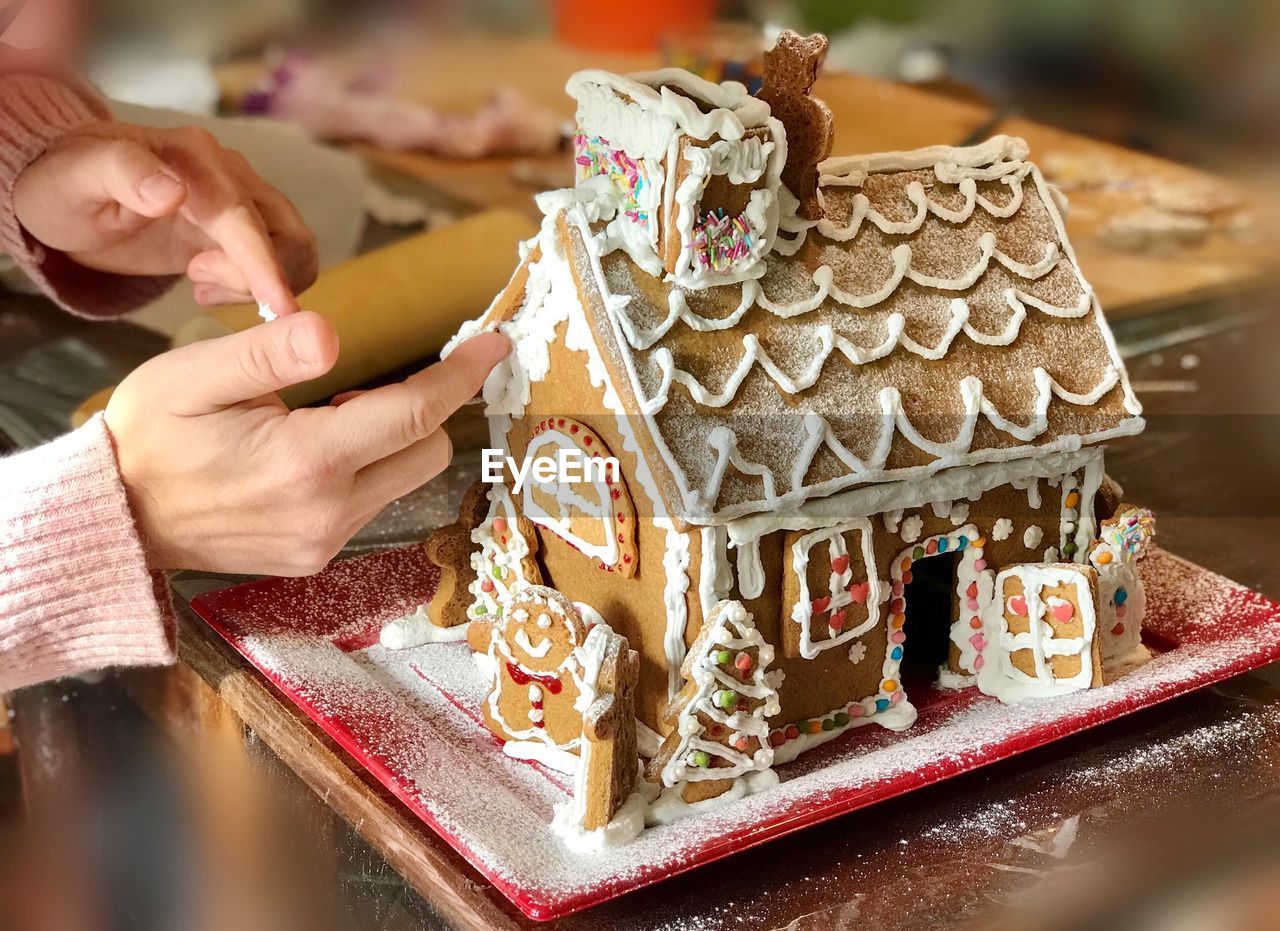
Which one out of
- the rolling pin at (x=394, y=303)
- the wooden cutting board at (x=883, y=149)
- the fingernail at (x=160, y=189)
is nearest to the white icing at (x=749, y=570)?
the fingernail at (x=160, y=189)

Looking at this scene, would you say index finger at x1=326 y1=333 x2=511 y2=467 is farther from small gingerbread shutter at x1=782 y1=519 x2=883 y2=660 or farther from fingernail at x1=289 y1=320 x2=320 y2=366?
small gingerbread shutter at x1=782 y1=519 x2=883 y2=660

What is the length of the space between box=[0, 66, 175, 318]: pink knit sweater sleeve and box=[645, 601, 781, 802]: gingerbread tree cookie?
855 mm

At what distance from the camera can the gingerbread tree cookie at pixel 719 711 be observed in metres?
1.33

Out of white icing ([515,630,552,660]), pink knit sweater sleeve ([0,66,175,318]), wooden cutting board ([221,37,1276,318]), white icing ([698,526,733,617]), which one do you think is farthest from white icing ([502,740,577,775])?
wooden cutting board ([221,37,1276,318])

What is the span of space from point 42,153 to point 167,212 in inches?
11.1

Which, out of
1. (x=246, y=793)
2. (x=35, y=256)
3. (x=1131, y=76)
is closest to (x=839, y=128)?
(x=1131, y=76)

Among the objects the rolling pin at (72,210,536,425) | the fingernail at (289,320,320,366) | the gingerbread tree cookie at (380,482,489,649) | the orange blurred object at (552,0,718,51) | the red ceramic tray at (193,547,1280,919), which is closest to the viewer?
the fingernail at (289,320,320,366)

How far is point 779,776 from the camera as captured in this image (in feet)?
4.69

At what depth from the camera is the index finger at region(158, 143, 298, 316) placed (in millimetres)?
1514

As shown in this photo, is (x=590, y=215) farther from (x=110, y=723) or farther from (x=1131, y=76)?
(x=1131, y=76)

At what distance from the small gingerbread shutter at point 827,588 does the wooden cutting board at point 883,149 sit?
1.81 metres

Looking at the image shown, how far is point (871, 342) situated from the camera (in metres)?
A: 1.43

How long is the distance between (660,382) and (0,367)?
1.59m

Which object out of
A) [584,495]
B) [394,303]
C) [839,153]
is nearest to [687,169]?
[584,495]
